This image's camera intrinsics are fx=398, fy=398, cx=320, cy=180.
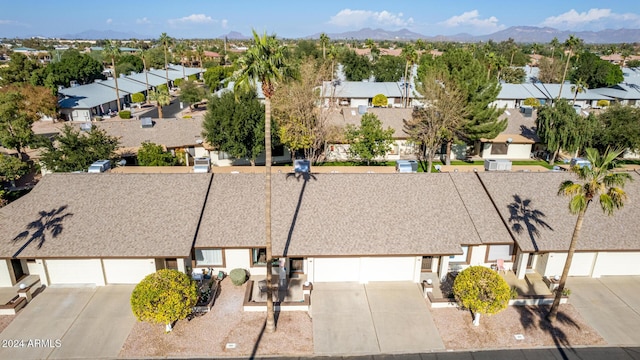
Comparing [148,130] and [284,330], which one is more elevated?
[148,130]

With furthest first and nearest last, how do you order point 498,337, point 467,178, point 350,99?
point 350,99
point 467,178
point 498,337

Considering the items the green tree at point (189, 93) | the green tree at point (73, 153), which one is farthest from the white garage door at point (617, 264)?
the green tree at point (189, 93)

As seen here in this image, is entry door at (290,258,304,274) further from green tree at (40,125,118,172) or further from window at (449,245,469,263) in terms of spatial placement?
green tree at (40,125,118,172)

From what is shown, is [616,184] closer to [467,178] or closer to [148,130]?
[467,178]

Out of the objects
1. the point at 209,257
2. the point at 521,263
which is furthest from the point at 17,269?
the point at 521,263

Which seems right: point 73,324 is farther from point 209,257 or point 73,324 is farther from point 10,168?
point 10,168

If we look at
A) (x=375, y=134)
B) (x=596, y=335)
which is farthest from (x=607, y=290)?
(x=375, y=134)
